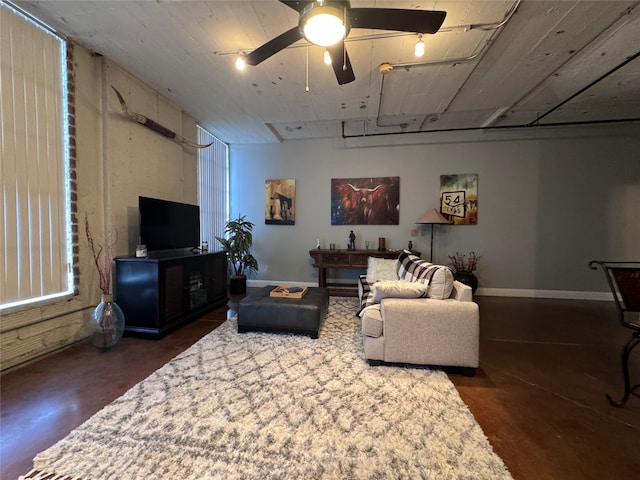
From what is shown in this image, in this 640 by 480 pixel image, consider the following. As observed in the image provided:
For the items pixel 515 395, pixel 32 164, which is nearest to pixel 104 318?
pixel 32 164

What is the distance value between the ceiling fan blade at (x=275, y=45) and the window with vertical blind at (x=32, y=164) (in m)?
1.94

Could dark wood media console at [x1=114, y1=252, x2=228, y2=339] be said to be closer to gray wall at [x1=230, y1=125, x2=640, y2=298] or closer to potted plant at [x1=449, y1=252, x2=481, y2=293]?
gray wall at [x1=230, y1=125, x2=640, y2=298]

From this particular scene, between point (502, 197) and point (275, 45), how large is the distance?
4766 mm

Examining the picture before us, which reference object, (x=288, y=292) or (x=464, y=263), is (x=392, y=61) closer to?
(x=288, y=292)

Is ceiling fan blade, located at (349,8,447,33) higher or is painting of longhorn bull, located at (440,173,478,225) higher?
ceiling fan blade, located at (349,8,447,33)

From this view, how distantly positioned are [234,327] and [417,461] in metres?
2.34

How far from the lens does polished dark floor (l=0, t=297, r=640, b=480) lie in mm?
1362

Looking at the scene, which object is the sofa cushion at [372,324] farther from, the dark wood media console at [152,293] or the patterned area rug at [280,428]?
the dark wood media console at [152,293]

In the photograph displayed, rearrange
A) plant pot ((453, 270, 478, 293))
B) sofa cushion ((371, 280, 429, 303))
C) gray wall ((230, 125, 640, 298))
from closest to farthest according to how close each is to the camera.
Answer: sofa cushion ((371, 280, 429, 303)), plant pot ((453, 270, 478, 293)), gray wall ((230, 125, 640, 298))

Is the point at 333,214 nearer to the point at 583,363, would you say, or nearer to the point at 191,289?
the point at 191,289

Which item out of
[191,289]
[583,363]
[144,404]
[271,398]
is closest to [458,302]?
[583,363]

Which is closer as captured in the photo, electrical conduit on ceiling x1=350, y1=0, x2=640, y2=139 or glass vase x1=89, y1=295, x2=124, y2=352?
electrical conduit on ceiling x1=350, y1=0, x2=640, y2=139

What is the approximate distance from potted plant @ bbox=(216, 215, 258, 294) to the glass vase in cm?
236

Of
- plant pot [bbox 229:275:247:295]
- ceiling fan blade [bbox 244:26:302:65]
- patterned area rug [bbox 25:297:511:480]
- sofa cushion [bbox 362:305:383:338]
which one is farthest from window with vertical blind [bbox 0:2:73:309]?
sofa cushion [bbox 362:305:383:338]
